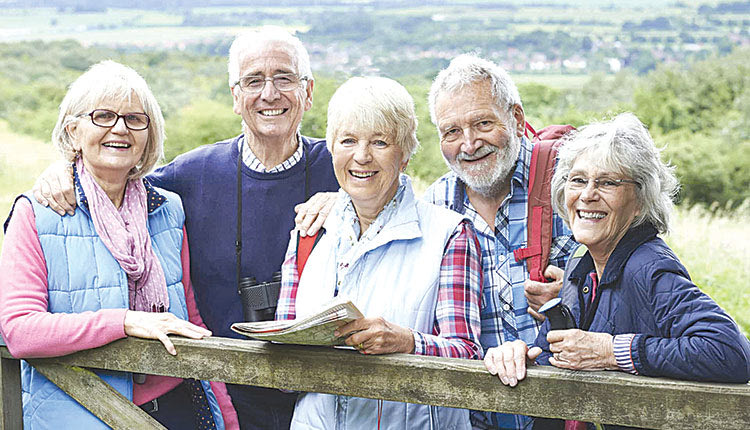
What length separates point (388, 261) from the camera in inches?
90.6

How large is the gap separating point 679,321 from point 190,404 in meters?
1.58

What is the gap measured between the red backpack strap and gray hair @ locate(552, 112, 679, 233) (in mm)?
852

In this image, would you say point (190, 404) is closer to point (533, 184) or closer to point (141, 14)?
point (533, 184)

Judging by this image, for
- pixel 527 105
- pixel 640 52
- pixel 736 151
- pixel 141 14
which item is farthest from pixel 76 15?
pixel 736 151

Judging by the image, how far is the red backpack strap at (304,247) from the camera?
247 centimetres

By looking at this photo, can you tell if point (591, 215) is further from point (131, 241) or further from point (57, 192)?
point (57, 192)

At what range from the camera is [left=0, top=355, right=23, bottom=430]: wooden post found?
7.97 feet

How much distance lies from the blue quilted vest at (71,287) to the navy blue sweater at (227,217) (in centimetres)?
58

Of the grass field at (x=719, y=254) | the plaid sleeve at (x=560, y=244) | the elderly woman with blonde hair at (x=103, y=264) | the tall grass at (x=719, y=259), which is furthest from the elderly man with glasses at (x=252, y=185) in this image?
the tall grass at (x=719, y=259)

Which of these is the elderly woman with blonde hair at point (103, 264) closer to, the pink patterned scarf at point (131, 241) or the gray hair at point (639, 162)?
the pink patterned scarf at point (131, 241)

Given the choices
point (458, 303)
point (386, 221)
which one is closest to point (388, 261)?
point (386, 221)

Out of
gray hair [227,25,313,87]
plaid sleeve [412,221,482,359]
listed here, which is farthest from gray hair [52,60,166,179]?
plaid sleeve [412,221,482,359]

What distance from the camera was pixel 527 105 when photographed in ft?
57.5

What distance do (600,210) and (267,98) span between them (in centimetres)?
143
